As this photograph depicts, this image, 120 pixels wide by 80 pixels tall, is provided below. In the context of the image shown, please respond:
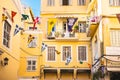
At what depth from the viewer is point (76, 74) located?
98.5 feet

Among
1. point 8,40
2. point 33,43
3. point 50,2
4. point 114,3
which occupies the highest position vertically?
point 50,2

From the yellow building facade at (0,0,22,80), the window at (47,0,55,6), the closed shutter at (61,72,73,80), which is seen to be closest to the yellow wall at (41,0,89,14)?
the window at (47,0,55,6)

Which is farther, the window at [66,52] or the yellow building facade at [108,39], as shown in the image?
the window at [66,52]

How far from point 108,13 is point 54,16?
10553 millimetres

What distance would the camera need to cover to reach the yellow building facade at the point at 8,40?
46.7 feet

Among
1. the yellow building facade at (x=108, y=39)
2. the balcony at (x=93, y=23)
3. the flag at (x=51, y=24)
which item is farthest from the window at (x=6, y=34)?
the flag at (x=51, y=24)

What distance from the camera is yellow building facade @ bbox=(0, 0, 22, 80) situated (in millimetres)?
14234

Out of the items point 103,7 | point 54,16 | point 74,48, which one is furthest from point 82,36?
point 103,7

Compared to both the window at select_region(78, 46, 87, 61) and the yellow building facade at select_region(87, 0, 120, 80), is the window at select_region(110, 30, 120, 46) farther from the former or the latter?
the window at select_region(78, 46, 87, 61)

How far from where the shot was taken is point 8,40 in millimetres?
16188

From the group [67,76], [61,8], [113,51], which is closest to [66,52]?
[67,76]

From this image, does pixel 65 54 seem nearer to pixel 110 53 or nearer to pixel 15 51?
pixel 110 53

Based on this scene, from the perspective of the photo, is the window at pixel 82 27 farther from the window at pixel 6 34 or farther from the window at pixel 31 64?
the window at pixel 6 34

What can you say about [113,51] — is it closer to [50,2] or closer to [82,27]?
[82,27]
